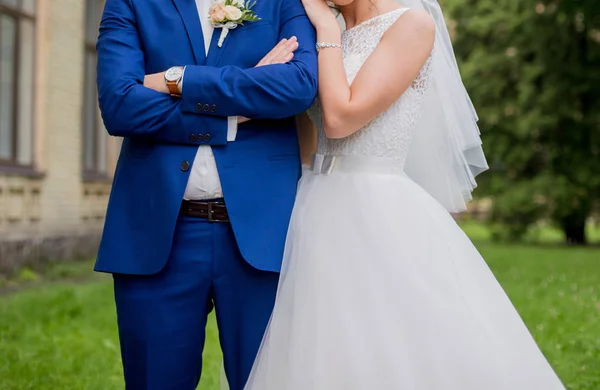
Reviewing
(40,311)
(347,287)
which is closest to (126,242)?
(347,287)

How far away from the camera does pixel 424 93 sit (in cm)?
325

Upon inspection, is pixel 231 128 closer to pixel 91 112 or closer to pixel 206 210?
pixel 206 210

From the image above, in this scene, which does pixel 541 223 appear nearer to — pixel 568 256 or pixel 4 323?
pixel 568 256

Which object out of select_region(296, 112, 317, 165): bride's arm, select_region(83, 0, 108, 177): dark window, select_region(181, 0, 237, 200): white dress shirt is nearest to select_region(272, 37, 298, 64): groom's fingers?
select_region(181, 0, 237, 200): white dress shirt

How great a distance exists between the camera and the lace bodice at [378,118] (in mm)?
3135

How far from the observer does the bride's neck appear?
10.8 feet

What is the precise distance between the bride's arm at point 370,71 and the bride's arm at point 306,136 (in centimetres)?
31

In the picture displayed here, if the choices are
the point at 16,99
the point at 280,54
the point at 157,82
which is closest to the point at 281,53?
the point at 280,54

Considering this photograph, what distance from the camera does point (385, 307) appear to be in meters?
2.84

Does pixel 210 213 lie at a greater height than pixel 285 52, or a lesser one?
lesser

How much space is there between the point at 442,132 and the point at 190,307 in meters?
1.31

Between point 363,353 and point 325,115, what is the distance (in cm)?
82

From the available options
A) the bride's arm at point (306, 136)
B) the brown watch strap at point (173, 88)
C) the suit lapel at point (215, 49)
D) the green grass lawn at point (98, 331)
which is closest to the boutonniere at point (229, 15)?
the suit lapel at point (215, 49)

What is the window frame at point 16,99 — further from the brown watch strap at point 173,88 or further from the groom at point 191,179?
the brown watch strap at point 173,88
